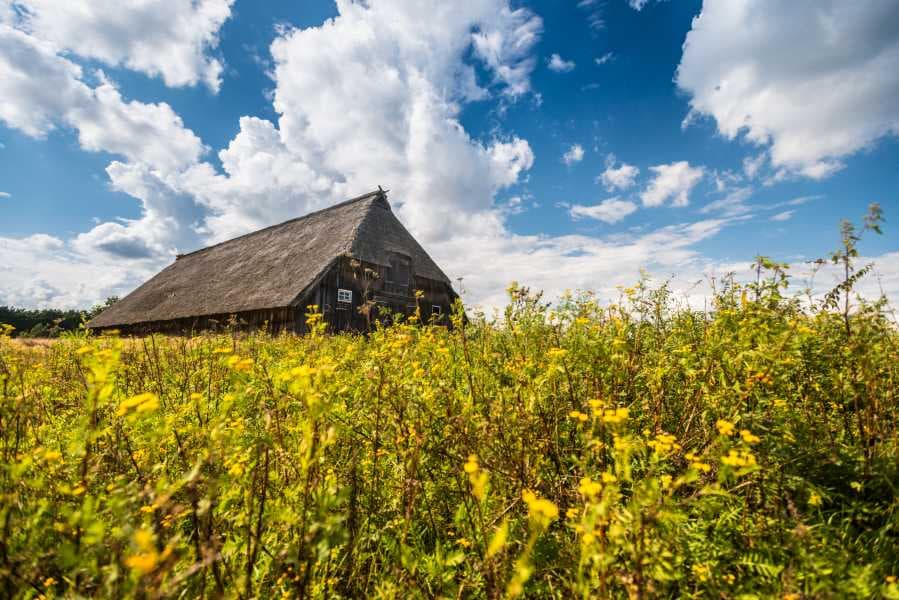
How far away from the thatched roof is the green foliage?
11.2 meters

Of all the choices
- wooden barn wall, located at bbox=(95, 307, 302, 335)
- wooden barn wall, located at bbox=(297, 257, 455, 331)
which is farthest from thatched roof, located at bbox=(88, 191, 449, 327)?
wooden barn wall, located at bbox=(297, 257, 455, 331)

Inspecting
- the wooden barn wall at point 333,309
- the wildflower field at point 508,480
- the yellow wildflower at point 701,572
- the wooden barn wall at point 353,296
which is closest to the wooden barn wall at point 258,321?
the wooden barn wall at point 333,309

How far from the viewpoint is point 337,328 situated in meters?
15.4

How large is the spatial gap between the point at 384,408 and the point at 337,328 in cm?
1368

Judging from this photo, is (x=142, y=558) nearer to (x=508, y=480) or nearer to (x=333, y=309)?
(x=508, y=480)

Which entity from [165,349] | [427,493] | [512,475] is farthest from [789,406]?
[165,349]

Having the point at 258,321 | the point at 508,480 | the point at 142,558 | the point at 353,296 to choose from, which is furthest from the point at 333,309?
the point at 142,558

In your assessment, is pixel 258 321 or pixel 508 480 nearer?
pixel 508 480

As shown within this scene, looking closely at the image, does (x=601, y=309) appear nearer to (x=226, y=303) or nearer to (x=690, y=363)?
(x=690, y=363)

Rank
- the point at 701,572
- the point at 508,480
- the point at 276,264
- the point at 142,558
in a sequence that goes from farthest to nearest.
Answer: the point at 276,264 < the point at 508,480 < the point at 701,572 < the point at 142,558

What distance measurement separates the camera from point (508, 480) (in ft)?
6.46

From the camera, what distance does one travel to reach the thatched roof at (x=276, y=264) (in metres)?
15.3

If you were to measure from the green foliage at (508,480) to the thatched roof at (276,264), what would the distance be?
11.2 metres

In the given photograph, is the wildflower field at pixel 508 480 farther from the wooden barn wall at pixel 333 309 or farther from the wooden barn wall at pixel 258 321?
the wooden barn wall at pixel 258 321
